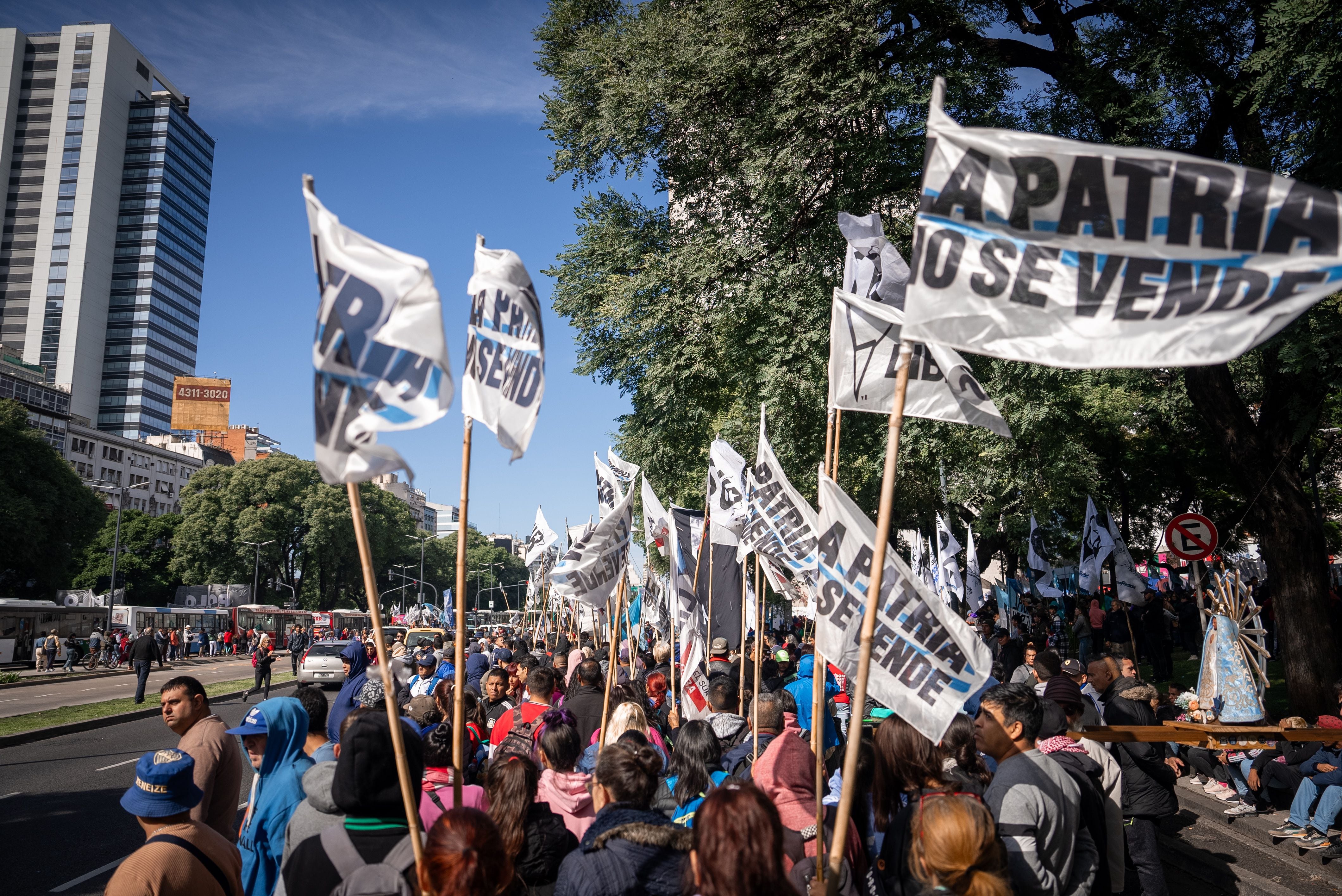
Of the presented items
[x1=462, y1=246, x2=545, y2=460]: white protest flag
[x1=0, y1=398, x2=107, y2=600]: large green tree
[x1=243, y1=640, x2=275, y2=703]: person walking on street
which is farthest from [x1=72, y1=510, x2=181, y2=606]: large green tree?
[x1=462, y1=246, x2=545, y2=460]: white protest flag

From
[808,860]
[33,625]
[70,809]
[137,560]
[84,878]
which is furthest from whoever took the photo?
[137,560]

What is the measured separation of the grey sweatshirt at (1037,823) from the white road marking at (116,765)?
12.3m

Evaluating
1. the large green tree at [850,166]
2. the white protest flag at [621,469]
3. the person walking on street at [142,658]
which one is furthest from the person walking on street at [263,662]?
the white protest flag at [621,469]

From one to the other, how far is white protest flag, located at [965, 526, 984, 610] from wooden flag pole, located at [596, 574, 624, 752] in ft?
58.1

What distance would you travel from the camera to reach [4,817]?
943 centimetres

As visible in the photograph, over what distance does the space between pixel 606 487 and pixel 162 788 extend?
8585 mm

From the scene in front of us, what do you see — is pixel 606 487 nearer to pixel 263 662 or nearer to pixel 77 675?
pixel 263 662

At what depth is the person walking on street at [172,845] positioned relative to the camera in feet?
10.6

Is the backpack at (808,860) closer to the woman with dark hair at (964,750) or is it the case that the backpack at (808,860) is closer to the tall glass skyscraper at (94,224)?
the woman with dark hair at (964,750)

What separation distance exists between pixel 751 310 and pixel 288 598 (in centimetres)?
7156

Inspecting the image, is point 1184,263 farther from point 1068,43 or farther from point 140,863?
point 1068,43

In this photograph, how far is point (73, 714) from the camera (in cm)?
1808

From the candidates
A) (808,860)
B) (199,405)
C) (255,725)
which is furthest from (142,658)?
(199,405)

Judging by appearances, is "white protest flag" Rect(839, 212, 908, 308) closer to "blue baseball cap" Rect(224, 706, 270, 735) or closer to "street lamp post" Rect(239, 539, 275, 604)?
"blue baseball cap" Rect(224, 706, 270, 735)
